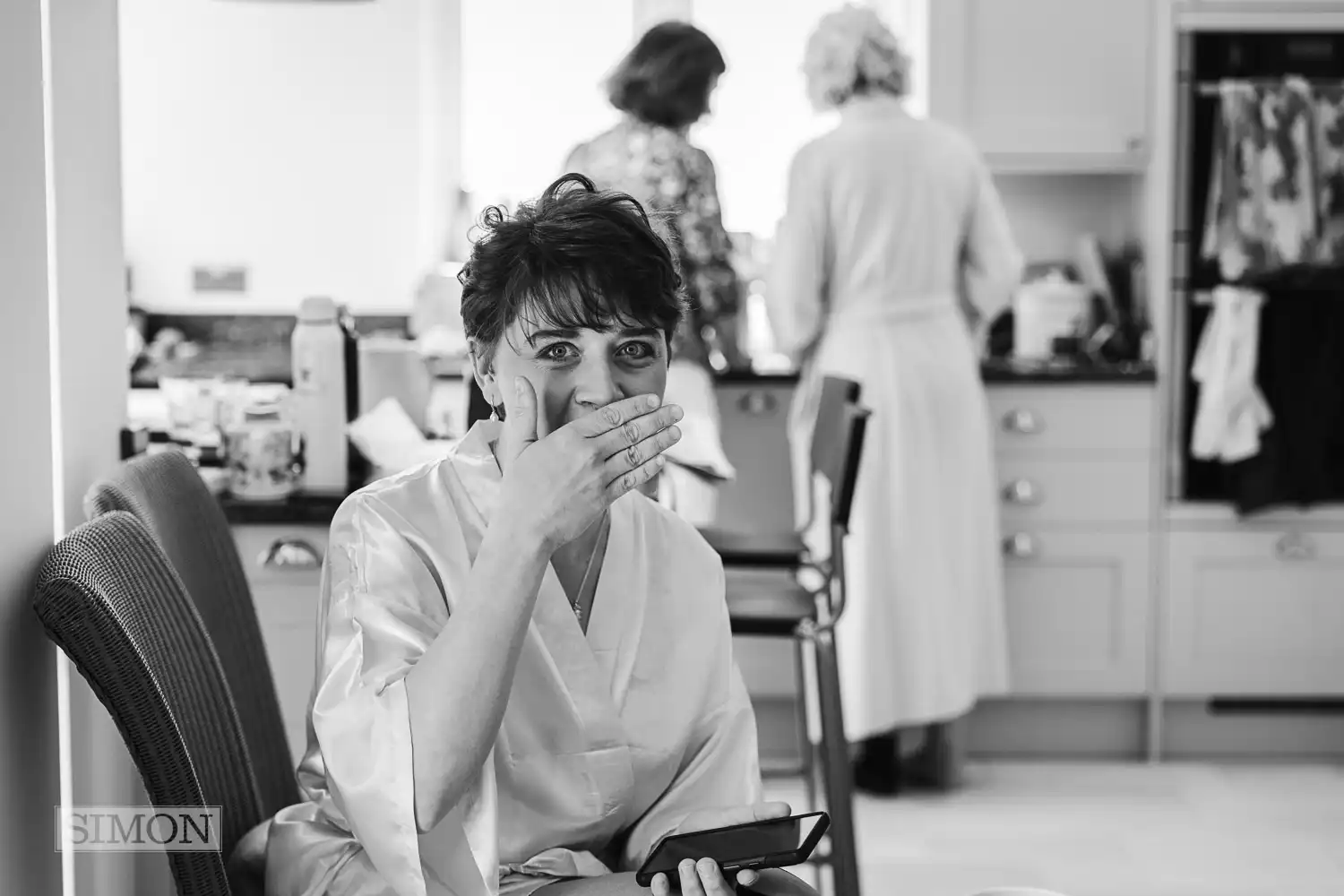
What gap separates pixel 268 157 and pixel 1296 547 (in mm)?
3421

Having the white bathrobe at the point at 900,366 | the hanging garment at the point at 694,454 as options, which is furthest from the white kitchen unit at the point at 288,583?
the white bathrobe at the point at 900,366

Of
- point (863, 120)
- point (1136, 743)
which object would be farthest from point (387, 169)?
point (1136, 743)

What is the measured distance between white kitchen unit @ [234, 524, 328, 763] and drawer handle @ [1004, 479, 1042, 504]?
2.03m

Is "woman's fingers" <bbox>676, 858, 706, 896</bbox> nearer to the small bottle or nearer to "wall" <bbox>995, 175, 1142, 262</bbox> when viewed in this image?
the small bottle

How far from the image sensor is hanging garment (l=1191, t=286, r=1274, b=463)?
11.6ft

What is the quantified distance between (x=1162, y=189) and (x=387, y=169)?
99.8 inches

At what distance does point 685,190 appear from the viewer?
11.2ft

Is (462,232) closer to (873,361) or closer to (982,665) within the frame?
(873,361)

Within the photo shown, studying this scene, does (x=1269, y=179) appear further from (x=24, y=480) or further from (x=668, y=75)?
(x=24, y=480)

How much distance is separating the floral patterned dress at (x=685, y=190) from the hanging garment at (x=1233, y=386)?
117cm

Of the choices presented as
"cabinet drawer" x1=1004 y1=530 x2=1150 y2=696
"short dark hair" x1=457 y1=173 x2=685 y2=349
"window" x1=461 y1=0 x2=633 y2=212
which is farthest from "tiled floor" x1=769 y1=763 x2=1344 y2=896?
"window" x1=461 y1=0 x2=633 y2=212

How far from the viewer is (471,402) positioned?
8.07ft

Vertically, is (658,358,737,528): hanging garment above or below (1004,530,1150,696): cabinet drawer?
above

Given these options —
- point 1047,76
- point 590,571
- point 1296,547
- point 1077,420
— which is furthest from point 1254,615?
point 590,571
